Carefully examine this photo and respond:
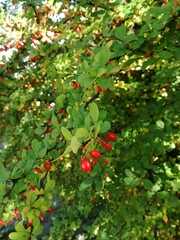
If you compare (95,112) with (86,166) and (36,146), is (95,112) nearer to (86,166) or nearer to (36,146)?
(86,166)

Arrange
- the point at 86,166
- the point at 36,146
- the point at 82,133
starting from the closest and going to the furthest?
the point at 82,133, the point at 86,166, the point at 36,146

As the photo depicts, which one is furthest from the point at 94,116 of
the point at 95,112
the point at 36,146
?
the point at 36,146

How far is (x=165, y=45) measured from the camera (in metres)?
1.78

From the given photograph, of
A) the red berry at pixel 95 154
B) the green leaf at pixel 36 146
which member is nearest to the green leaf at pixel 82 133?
the red berry at pixel 95 154

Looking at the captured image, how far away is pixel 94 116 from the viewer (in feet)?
3.81

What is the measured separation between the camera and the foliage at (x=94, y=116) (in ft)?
4.64

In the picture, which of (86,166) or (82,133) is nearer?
(82,133)

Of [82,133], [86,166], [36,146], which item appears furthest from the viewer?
[36,146]

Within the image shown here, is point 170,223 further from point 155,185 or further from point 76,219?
point 155,185

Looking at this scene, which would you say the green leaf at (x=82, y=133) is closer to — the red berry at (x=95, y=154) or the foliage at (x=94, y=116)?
the foliage at (x=94, y=116)

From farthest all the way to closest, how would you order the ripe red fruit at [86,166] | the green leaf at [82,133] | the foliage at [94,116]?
1. the foliage at [94,116]
2. the ripe red fruit at [86,166]
3. the green leaf at [82,133]

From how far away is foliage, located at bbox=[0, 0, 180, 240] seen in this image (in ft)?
4.64

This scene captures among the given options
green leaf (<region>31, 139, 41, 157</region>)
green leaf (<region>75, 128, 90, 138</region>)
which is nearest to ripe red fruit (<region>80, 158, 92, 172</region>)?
green leaf (<region>75, 128, 90, 138</region>)

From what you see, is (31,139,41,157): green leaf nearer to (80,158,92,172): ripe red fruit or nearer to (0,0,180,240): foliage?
(0,0,180,240): foliage
